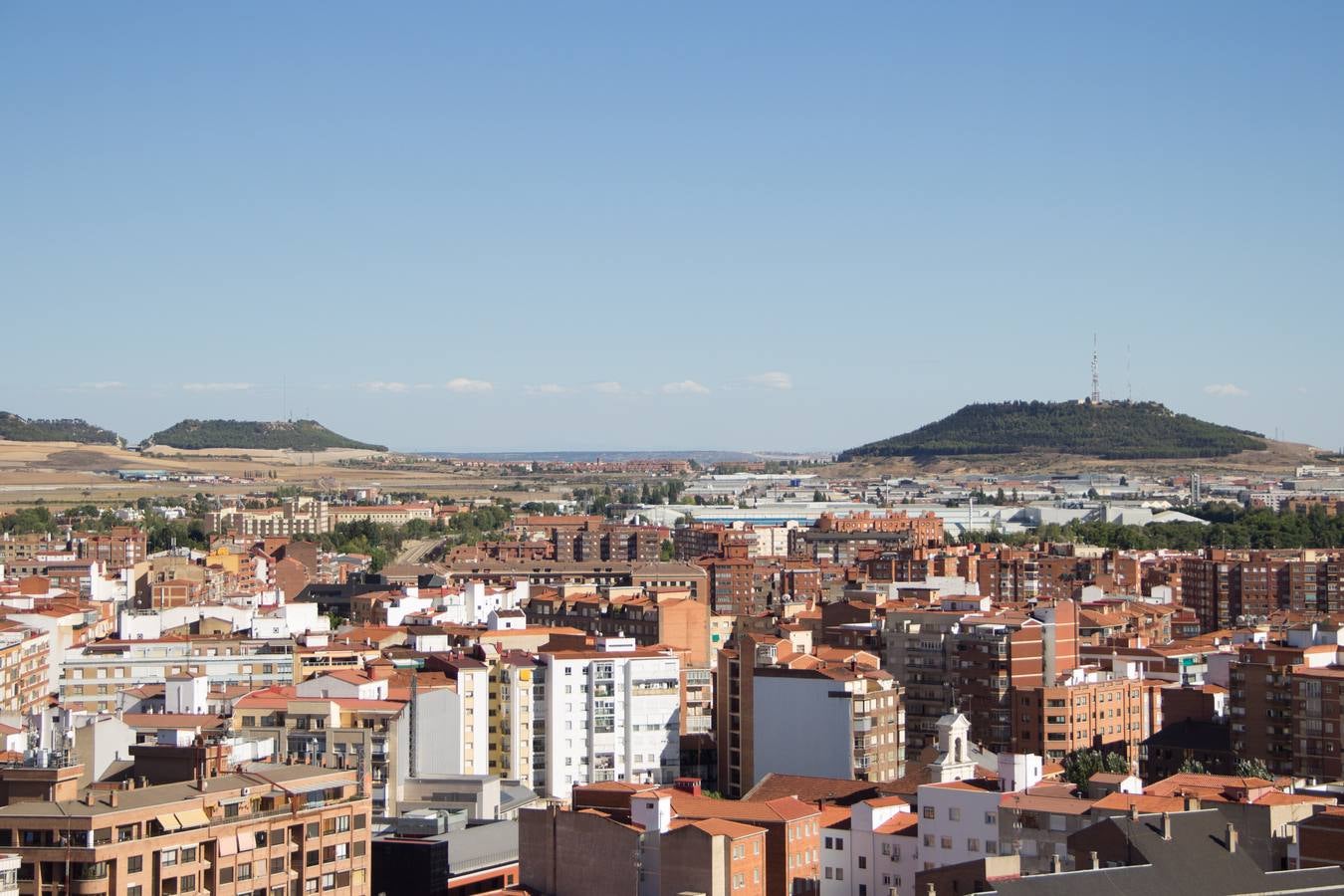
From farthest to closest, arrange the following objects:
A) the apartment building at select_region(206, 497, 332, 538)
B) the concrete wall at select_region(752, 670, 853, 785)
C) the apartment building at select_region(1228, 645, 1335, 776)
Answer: the apartment building at select_region(206, 497, 332, 538) → the apartment building at select_region(1228, 645, 1335, 776) → the concrete wall at select_region(752, 670, 853, 785)

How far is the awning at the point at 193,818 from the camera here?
1858cm

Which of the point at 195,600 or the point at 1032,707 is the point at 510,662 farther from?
the point at 195,600

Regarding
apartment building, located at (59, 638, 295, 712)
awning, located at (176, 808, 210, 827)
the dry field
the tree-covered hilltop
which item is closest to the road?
the dry field

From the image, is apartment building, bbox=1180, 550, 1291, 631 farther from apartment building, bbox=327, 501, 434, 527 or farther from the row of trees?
apartment building, bbox=327, 501, 434, 527

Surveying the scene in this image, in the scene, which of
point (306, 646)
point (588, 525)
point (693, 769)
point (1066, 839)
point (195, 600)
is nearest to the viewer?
point (1066, 839)

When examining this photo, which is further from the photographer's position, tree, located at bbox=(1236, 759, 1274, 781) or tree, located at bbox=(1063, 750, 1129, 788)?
tree, located at bbox=(1236, 759, 1274, 781)

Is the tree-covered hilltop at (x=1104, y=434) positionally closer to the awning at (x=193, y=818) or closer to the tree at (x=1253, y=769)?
the tree at (x=1253, y=769)

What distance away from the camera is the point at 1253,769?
98.1 ft

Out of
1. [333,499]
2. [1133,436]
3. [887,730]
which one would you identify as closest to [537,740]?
[887,730]

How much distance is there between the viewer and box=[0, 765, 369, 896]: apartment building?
58.2 ft

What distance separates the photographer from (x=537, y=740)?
3297 cm

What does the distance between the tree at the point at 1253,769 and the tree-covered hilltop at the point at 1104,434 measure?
486 ft

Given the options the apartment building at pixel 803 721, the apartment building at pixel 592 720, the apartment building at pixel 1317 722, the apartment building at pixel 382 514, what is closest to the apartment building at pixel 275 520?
the apartment building at pixel 382 514

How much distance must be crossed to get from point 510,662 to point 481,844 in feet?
34.3
